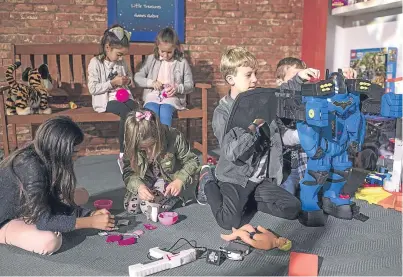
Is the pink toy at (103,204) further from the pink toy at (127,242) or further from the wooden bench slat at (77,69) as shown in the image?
the wooden bench slat at (77,69)

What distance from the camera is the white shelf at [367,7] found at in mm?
3406

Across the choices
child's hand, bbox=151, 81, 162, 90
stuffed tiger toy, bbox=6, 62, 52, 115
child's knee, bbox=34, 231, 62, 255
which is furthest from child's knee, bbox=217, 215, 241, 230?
stuffed tiger toy, bbox=6, 62, 52, 115

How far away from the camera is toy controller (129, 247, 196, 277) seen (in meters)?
1.77

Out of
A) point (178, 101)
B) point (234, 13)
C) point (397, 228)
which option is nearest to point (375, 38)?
point (234, 13)

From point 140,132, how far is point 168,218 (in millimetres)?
474

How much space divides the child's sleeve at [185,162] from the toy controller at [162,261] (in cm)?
64

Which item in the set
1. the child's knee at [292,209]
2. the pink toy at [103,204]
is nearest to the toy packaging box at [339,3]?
the child's knee at [292,209]

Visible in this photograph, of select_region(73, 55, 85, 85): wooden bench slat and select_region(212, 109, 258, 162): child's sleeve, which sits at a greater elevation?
select_region(73, 55, 85, 85): wooden bench slat

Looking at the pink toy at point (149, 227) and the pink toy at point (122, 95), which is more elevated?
the pink toy at point (122, 95)

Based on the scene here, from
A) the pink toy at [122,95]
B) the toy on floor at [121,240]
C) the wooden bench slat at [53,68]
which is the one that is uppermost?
the wooden bench slat at [53,68]

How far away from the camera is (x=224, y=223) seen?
2.29 m

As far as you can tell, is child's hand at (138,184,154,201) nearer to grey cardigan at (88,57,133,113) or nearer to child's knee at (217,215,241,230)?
child's knee at (217,215,241,230)

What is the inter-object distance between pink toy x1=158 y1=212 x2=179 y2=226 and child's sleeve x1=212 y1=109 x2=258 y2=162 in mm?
417

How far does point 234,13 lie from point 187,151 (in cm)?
217
